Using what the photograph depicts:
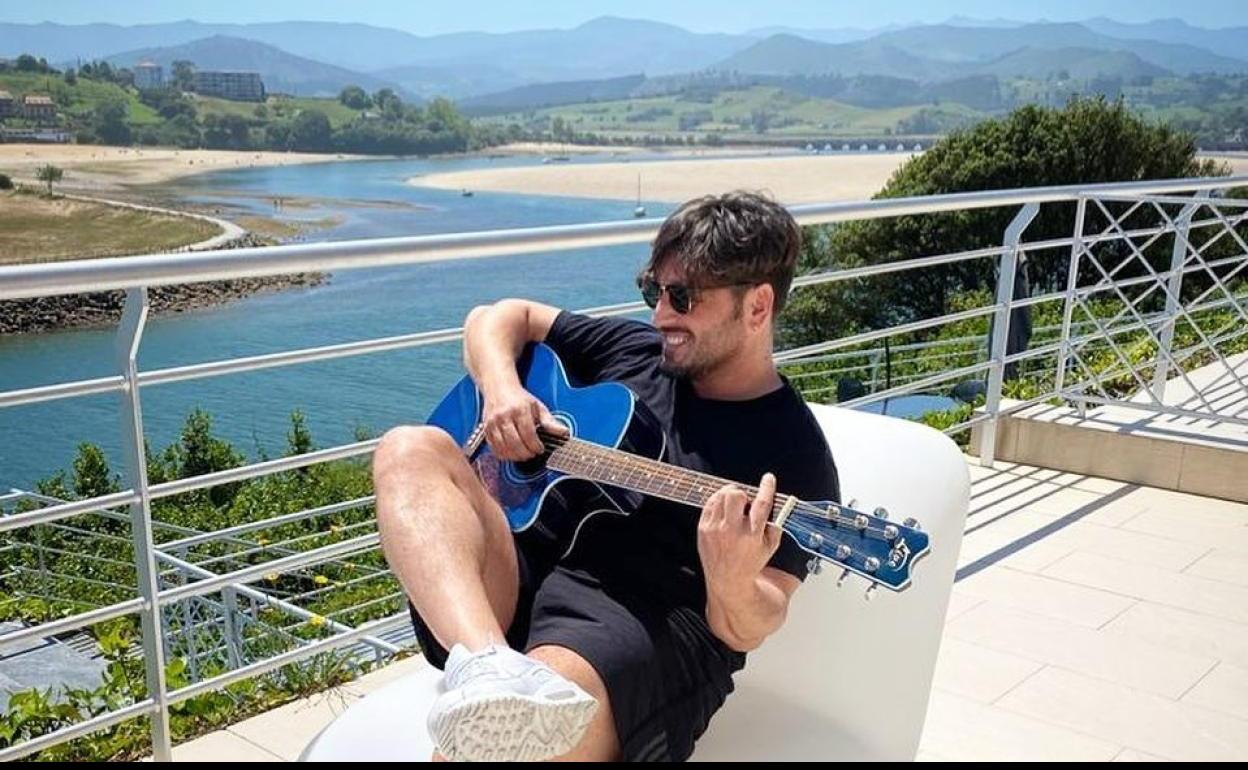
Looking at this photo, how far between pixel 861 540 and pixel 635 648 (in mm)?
333

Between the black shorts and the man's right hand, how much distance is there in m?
0.16

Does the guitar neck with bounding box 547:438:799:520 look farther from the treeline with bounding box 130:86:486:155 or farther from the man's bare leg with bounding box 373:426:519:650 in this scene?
the treeline with bounding box 130:86:486:155

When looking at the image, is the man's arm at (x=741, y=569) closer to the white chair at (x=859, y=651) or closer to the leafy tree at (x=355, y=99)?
the white chair at (x=859, y=651)

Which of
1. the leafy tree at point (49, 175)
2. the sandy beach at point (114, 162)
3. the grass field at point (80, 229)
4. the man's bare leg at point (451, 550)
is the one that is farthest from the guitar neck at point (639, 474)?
the sandy beach at point (114, 162)

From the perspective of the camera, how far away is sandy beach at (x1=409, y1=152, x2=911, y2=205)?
243 ft

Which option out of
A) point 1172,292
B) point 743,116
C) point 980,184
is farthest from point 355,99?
point 1172,292

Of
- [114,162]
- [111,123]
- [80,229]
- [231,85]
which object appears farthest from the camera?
[231,85]

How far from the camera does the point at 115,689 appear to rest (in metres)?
2.78

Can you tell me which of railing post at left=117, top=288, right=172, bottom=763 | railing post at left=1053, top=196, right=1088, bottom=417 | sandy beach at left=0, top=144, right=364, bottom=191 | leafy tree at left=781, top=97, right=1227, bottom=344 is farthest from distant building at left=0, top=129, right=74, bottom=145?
railing post at left=117, top=288, right=172, bottom=763

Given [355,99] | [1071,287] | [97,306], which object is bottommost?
[97,306]

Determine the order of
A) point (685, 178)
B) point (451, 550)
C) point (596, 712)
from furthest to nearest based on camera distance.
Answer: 1. point (685, 178)
2. point (451, 550)
3. point (596, 712)

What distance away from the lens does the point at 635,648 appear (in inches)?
61.1

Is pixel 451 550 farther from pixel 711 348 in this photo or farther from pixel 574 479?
pixel 711 348

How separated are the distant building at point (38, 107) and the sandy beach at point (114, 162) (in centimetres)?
190
